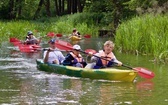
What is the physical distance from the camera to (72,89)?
9.40 meters

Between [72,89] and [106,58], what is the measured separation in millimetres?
1979

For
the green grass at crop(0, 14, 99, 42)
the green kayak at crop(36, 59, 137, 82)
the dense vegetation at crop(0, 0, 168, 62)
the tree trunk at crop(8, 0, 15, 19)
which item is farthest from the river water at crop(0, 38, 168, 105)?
the tree trunk at crop(8, 0, 15, 19)

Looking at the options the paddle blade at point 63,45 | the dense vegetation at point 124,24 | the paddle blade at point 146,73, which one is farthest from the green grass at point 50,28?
the paddle blade at point 146,73

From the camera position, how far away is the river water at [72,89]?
8.05 meters

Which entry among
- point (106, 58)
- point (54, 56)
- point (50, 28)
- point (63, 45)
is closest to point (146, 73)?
point (106, 58)

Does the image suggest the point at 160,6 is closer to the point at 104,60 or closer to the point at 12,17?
the point at 104,60

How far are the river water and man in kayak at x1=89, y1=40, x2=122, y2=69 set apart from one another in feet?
2.28

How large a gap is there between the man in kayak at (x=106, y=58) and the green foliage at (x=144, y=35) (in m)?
3.44

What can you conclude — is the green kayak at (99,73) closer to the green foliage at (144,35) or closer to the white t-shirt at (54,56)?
the white t-shirt at (54,56)

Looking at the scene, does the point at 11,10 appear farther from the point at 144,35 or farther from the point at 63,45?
the point at 63,45

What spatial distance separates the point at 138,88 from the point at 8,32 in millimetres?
15074

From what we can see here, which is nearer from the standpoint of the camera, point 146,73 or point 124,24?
point 146,73

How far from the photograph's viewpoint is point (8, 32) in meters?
23.5

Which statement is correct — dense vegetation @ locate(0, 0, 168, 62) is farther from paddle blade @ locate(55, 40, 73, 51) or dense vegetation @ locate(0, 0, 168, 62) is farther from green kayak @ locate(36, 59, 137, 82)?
green kayak @ locate(36, 59, 137, 82)
